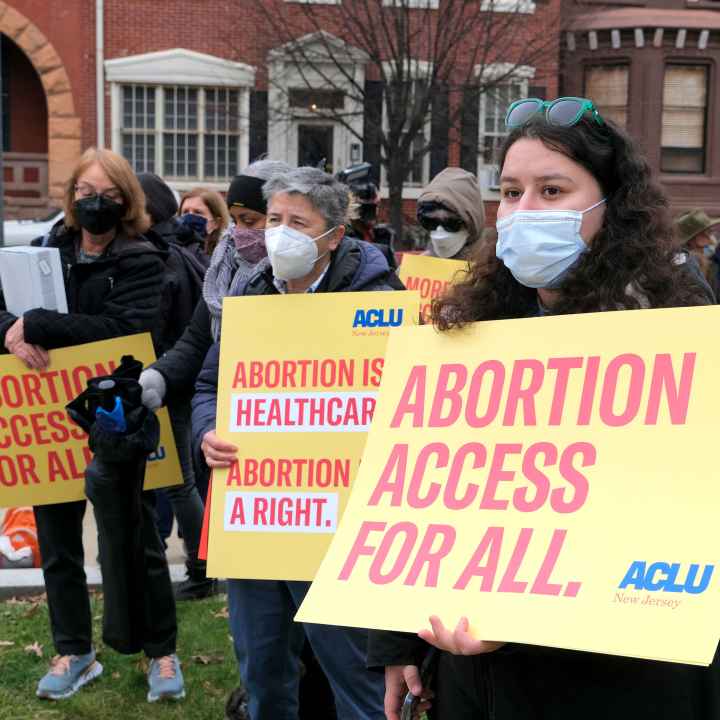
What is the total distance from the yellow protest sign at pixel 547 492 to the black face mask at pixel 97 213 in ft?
8.20

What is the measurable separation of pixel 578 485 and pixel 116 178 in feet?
9.94

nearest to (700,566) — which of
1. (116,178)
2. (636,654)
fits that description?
(636,654)

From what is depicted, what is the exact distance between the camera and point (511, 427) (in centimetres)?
204

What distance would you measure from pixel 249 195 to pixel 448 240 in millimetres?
1405

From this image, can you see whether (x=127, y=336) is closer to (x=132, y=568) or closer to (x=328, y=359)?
(x=132, y=568)

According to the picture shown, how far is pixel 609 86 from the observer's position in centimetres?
2727

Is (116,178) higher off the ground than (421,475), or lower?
higher

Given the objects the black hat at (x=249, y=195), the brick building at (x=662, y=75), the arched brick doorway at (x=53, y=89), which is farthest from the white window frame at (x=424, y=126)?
the black hat at (x=249, y=195)

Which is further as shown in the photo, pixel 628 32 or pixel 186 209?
pixel 628 32

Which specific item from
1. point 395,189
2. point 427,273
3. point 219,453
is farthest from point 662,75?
point 219,453

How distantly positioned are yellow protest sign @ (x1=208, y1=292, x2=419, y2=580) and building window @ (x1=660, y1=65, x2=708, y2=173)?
25559 mm

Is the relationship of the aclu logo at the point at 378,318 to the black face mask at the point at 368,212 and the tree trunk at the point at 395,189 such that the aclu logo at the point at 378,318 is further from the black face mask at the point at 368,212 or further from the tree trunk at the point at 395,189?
the tree trunk at the point at 395,189

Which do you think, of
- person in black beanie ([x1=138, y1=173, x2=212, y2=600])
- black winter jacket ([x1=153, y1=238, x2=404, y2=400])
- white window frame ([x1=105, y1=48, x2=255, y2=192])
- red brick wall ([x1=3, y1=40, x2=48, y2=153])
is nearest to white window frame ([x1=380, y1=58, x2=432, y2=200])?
white window frame ([x1=105, y1=48, x2=255, y2=192])

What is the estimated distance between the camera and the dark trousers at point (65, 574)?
454cm
